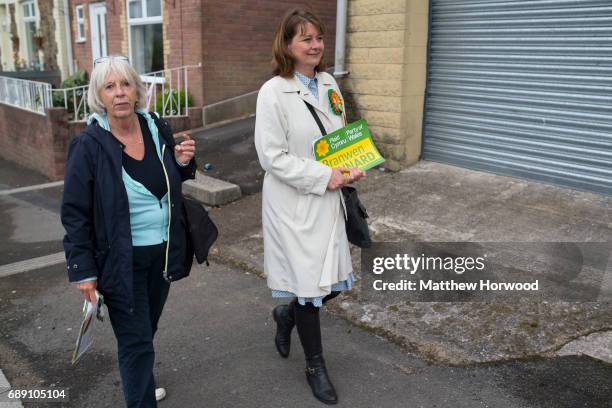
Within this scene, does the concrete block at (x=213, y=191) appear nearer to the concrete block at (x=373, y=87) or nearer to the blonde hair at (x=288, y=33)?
the concrete block at (x=373, y=87)

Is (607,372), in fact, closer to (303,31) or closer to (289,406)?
(289,406)

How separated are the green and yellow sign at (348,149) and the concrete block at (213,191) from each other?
377cm

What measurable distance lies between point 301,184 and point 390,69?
4383 millimetres

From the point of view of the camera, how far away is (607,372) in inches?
132

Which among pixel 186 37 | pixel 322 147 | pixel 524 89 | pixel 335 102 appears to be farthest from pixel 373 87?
pixel 186 37

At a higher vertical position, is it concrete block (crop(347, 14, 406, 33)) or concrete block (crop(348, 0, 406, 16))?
concrete block (crop(348, 0, 406, 16))

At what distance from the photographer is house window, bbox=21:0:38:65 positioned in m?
19.8

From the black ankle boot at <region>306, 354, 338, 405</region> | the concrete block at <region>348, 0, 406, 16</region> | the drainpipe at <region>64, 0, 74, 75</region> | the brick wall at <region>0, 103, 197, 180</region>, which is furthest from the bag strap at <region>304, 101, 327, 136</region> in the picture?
the drainpipe at <region>64, 0, 74, 75</region>

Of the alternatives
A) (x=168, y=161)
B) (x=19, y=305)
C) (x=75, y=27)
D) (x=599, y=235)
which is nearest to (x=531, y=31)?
(x=599, y=235)

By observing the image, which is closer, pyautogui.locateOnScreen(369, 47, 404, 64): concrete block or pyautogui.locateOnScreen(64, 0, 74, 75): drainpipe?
pyautogui.locateOnScreen(369, 47, 404, 64): concrete block

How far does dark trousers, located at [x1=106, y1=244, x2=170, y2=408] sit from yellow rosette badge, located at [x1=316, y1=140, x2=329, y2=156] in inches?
38.6

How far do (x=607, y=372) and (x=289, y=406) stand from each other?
1929 mm

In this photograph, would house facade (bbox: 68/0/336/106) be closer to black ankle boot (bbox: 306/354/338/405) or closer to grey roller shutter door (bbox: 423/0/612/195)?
grey roller shutter door (bbox: 423/0/612/195)

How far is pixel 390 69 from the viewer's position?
694 cm
